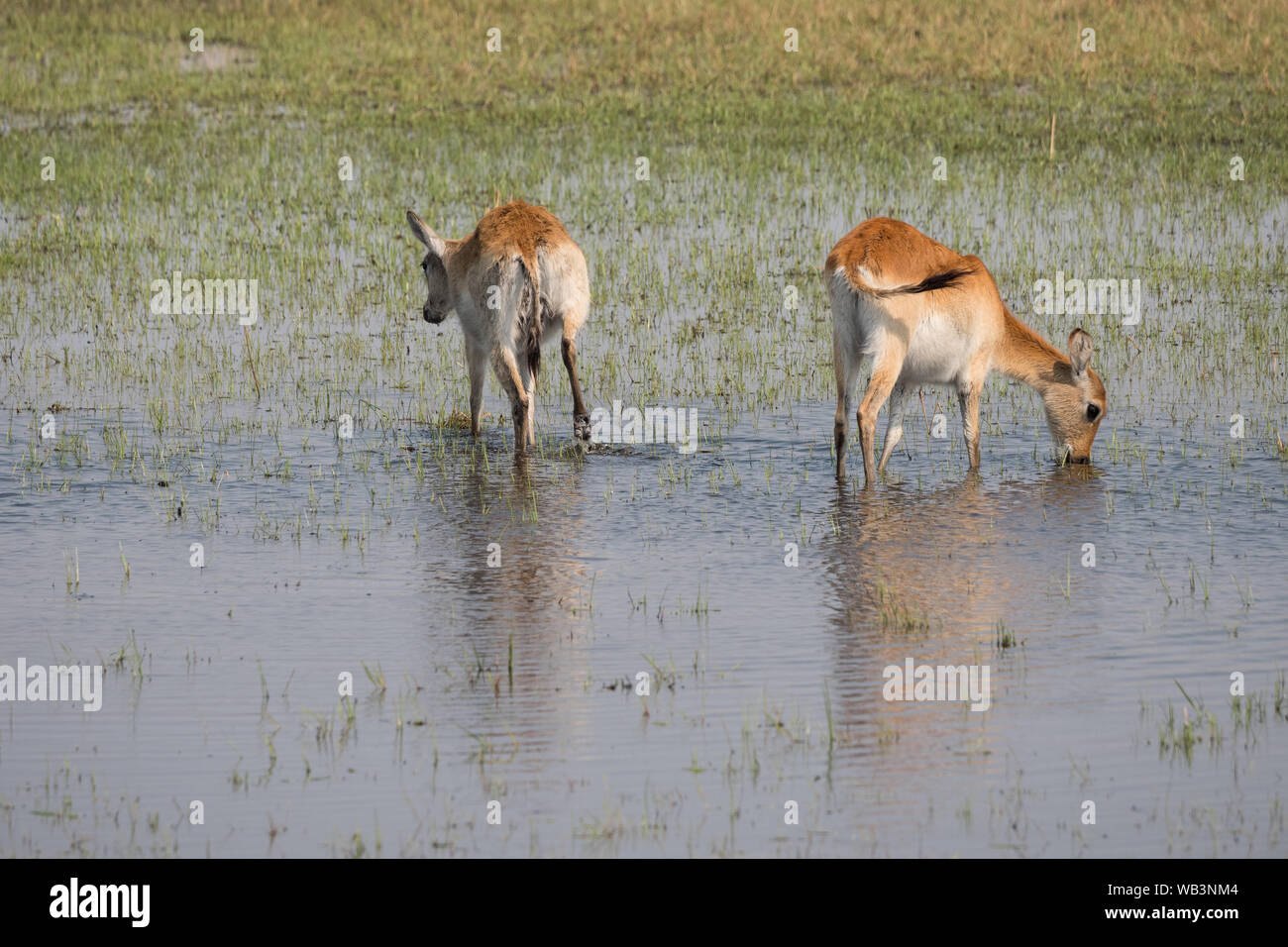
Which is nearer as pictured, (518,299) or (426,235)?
(518,299)

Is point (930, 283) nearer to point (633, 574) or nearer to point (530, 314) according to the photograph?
point (633, 574)

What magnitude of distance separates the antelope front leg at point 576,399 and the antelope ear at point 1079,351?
2974mm

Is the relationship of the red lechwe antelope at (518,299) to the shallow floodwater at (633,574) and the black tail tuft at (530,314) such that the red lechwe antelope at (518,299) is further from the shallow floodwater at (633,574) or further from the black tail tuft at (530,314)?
the shallow floodwater at (633,574)

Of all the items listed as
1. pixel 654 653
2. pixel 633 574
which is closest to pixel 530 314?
pixel 633 574

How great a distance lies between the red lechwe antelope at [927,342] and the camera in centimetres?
1009

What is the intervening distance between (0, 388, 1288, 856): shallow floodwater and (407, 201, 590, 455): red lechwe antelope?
0.47 m

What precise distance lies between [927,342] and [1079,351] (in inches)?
42.0

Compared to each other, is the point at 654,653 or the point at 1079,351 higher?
the point at 1079,351

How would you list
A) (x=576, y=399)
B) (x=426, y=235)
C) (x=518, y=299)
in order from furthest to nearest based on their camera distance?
(x=426, y=235)
(x=576, y=399)
(x=518, y=299)

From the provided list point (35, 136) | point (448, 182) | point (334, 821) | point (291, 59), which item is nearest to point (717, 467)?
point (334, 821)

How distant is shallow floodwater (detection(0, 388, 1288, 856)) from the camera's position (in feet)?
19.3

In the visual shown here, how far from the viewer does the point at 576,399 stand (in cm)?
1150

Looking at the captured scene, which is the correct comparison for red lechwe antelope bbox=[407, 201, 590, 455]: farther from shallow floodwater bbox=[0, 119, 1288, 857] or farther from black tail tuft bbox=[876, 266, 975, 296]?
black tail tuft bbox=[876, 266, 975, 296]

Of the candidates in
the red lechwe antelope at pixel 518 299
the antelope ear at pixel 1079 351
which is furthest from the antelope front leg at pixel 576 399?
the antelope ear at pixel 1079 351
